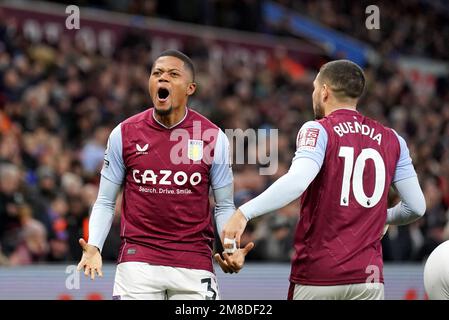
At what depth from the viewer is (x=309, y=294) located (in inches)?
241

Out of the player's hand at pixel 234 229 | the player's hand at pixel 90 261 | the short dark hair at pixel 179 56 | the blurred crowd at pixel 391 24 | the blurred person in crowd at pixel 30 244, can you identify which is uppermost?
the blurred crowd at pixel 391 24

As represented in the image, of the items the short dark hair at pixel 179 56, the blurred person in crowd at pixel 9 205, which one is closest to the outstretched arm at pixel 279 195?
the short dark hair at pixel 179 56

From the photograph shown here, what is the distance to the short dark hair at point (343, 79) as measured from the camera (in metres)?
6.34

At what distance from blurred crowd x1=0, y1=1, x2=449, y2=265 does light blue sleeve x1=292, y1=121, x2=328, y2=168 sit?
4.87 meters

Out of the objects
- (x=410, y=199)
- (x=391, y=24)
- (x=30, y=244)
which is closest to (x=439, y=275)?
(x=410, y=199)

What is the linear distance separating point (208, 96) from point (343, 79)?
10.9 meters

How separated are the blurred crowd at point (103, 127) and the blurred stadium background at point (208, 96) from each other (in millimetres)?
23

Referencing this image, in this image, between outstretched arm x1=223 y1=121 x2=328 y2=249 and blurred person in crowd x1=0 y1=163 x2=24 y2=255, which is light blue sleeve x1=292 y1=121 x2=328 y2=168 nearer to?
outstretched arm x1=223 y1=121 x2=328 y2=249

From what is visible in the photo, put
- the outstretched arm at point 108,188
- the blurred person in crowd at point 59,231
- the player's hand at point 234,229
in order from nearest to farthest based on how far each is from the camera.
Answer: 1. the player's hand at point 234,229
2. the outstretched arm at point 108,188
3. the blurred person in crowd at point 59,231

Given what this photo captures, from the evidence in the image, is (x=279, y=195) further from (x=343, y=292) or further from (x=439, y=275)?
(x=439, y=275)

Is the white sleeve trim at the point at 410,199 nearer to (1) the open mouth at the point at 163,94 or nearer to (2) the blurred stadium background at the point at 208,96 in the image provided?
(1) the open mouth at the point at 163,94

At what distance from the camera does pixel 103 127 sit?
13.8 metres

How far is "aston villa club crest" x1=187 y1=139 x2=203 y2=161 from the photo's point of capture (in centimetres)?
666
